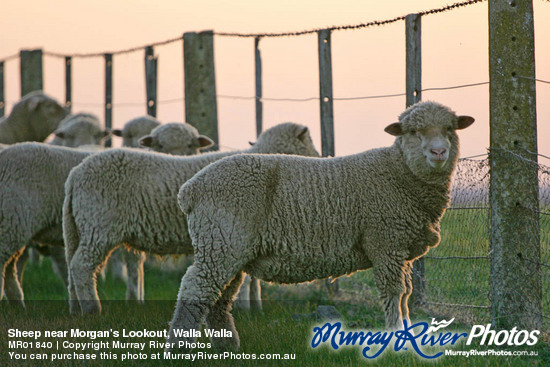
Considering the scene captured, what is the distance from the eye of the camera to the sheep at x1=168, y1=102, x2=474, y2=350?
17.2ft

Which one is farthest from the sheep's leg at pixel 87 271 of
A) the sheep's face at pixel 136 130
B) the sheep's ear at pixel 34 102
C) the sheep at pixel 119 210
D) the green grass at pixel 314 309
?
the sheep's ear at pixel 34 102

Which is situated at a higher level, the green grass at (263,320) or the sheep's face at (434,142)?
the sheep's face at (434,142)

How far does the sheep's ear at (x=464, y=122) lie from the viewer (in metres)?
5.55

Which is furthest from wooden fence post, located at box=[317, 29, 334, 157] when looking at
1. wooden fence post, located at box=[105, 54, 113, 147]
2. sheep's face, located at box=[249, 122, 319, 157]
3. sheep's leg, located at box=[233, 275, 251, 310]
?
wooden fence post, located at box=[105, 54, 113, 147]

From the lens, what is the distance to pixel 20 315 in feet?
23.8

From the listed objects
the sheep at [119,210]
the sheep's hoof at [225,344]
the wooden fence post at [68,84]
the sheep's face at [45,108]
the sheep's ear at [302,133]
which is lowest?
the sheep's hoof at [225,344]

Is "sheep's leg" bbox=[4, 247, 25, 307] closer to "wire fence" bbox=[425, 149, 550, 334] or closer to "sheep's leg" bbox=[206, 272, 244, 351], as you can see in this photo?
"sheep's leg" bbox=[206, 272, 244, 351]

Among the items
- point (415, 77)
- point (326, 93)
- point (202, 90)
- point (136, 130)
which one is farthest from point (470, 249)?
point (136, 130)

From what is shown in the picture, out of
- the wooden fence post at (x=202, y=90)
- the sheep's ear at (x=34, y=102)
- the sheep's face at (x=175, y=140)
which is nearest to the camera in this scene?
the sheep's face at (x=175, y=140)

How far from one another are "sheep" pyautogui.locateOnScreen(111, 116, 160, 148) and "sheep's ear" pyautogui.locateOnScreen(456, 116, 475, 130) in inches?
239

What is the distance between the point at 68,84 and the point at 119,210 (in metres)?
8.58

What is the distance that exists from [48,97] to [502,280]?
380 inches

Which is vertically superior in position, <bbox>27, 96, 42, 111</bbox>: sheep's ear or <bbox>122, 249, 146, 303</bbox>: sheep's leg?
<bbox>27, 96, 42, 111</bbox>: sheep's ear

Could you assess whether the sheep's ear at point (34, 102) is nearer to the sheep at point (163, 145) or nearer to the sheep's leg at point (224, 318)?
the sheep at point (163, 145)
